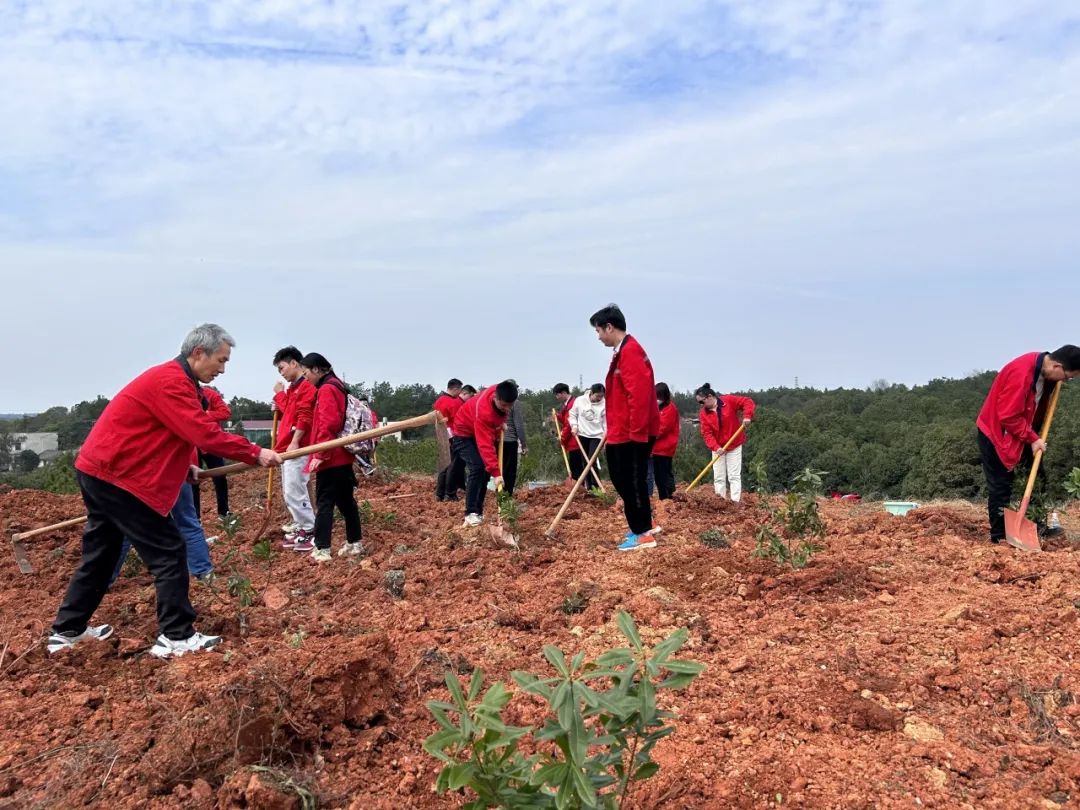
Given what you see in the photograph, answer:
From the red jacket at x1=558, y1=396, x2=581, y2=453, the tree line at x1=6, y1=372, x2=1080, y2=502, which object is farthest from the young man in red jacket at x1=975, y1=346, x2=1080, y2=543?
the tree line at x1=6, y1=372, x2=1080, y2=502

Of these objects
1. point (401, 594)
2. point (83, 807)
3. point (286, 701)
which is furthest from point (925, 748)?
point (401, 594)

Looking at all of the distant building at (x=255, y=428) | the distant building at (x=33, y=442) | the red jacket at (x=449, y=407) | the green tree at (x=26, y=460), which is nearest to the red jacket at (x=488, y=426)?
the red jacket at (x=449, y=407)

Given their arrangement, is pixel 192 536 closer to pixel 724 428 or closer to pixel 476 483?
pixel 476 483

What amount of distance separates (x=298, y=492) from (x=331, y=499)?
2.71 ft

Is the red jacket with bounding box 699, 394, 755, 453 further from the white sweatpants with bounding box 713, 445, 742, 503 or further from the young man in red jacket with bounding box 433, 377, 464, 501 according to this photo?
the young man in red jacket with bounding box 433, 377, 464, 501

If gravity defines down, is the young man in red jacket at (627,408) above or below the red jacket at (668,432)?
above

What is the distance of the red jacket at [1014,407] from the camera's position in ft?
17.8

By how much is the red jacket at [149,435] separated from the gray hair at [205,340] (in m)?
0.17

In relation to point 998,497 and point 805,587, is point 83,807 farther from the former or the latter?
Answer: point 998,497

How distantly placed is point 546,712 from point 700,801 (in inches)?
29.2

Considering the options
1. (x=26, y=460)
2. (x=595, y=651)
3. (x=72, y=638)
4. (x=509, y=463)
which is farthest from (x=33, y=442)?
(x=595, y=651)

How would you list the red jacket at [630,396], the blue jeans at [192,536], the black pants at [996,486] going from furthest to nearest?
the black pants at [996,486] → the red jacket at [630,396] → the blue jeans at [192,536]

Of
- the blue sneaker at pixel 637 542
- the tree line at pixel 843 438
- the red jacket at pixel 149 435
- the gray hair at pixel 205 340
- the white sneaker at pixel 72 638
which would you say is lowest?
the tree line at pixel 843 438

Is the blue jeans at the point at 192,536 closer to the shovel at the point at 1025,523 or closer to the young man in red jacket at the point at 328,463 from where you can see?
the young man in red jacket at the point at 328,463
